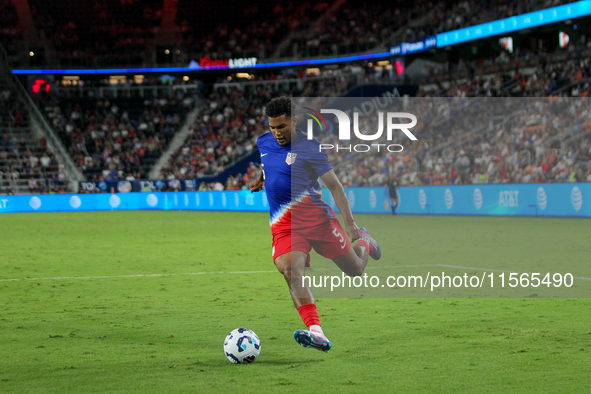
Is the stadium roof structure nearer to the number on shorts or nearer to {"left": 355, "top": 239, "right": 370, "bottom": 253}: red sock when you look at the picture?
{"left": 355, "top": 239, "right": 370, "bottom": 253}: red sock

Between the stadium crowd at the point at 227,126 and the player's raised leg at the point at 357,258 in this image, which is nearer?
the player's raised leg at the point at 357,258

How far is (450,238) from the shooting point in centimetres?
1642

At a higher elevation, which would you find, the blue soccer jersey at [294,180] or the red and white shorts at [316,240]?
the blue soccer jersey at [294,180]

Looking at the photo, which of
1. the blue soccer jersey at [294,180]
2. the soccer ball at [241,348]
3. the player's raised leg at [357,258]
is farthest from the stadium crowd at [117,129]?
the soccer ball at [241,348]

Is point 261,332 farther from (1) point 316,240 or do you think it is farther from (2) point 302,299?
(1) point 316,240

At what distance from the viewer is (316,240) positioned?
6543mm

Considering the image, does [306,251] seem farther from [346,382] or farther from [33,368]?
[33,368]

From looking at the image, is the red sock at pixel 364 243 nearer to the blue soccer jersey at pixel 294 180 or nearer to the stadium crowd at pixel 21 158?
the blue soccer jersey at pixel 294 180

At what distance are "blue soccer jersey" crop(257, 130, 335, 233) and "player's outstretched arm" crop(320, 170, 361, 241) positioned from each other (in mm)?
68

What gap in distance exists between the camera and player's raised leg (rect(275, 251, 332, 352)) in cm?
573

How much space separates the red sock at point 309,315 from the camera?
6.05 metres

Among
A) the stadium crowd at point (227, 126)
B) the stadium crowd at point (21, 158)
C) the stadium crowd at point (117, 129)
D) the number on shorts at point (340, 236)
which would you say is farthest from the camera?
the stadium crowd at point (117, 129)

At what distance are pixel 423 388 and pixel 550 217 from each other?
19968 mm

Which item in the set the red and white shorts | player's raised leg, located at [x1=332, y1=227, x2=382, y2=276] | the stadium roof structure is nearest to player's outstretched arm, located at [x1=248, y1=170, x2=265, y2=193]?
the red and white shorts
